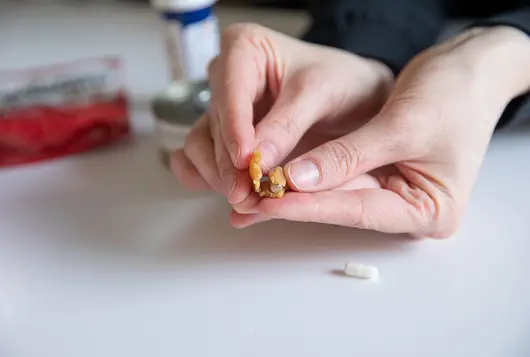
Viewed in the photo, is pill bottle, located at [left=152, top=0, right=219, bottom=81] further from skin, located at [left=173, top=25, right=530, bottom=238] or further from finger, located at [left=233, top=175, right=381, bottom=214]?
finger, located at [left=233, top=175, right=381, bottom=214]

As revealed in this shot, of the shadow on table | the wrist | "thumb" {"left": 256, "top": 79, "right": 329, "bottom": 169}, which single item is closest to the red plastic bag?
the shadow on table

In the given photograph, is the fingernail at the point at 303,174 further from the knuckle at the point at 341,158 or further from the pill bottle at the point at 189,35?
the pill bottle at the point at 189,35

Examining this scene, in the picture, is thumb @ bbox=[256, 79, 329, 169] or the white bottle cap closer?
thumb @ bbox=[256, 79, 329, 169]

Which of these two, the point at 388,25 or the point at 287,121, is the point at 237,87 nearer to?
the point at 287,121

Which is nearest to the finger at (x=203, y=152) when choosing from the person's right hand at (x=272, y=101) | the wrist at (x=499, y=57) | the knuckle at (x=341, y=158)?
the person's right hand at (x=272, y=101)

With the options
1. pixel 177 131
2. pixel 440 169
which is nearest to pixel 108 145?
pixel 177 131

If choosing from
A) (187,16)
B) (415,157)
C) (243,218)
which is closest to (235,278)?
(243,218)

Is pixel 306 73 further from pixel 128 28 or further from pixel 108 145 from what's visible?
pixel 128 28

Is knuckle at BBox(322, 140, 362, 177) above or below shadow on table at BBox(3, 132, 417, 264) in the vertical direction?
above
